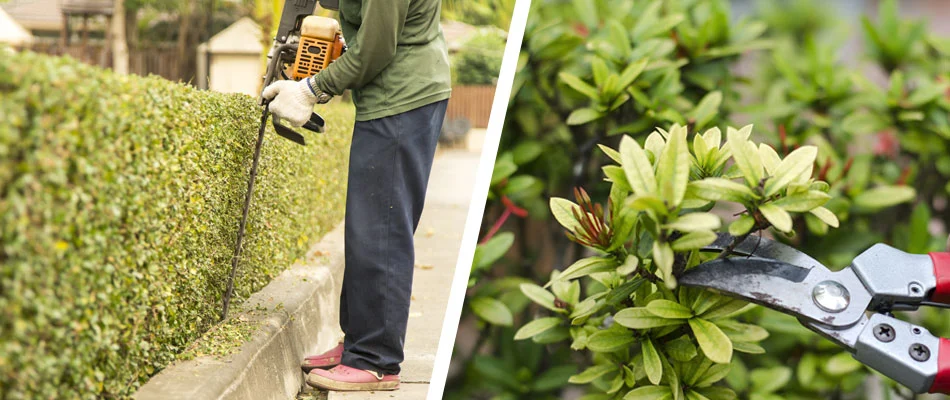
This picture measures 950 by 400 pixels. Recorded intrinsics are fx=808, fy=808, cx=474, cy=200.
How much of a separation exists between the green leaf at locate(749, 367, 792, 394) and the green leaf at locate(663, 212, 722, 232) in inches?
33.9

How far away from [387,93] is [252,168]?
2.18 feet

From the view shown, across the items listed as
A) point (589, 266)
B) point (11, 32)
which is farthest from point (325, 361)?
point (11, 32)

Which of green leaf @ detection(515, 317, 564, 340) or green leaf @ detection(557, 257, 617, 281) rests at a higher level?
green leaf @ detection(557, 257, 617, 281)

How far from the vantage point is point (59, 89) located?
1572 millimetres

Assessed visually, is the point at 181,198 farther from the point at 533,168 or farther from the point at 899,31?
the point at 899,31

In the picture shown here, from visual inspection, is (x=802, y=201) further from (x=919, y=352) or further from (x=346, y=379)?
(x=346, y=379)

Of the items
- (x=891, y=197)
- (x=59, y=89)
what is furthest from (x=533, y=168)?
(x=59, y=89)

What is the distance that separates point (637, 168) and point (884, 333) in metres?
0.62

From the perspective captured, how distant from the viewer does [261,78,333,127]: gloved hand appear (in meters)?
2.85

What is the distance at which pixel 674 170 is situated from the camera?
4.25 feet

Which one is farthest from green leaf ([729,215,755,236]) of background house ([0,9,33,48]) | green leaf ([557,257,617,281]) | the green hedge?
background house ([0,9,33,48])

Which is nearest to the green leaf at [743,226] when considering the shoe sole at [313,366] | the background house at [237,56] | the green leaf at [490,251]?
the green leaf at [490,251]

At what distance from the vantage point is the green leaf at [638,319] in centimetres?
145

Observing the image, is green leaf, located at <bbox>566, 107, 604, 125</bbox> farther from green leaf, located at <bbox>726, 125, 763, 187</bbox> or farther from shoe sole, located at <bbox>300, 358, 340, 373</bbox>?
shoe sole, located at <bbox>300, 358, 340, 373</bbox>
